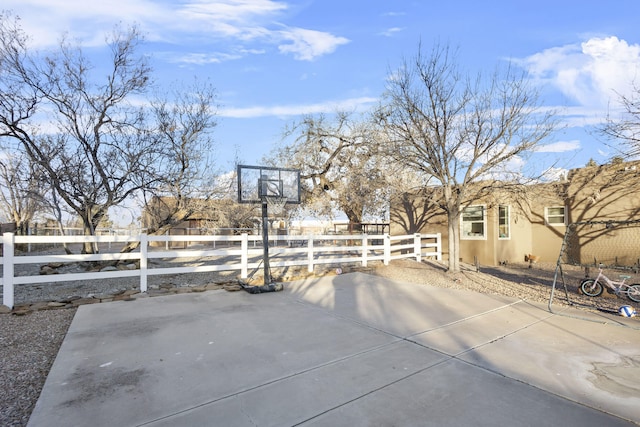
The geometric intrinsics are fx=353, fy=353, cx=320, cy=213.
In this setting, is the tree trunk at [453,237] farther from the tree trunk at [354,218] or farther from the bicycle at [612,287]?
the tree trunk at [354,218]

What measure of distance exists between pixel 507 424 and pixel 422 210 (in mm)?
14429

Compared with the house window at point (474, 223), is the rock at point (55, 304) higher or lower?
lower

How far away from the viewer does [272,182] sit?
8.83m

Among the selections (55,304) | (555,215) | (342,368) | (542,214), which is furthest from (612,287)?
(55,304)

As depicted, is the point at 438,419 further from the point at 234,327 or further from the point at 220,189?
the point at 220,189

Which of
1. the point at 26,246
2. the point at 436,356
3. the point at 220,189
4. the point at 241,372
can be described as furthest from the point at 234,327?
the point at 26,246

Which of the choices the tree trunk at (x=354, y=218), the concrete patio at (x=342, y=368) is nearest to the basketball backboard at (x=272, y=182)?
the concrete patio at (x=342, y=368)

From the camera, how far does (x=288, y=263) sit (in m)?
9.94

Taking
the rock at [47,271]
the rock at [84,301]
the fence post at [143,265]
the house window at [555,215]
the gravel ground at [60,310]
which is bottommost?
the gravel ground at [60,310]

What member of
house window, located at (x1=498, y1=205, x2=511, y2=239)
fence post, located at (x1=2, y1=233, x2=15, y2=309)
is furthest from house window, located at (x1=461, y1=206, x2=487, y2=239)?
fence post, located at (x1=2, y1=233, x2=15, y2=309)

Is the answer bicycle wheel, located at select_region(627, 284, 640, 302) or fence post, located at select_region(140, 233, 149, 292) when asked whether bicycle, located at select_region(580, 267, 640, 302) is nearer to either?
bicycle wheel, located at select_region(627, 284, 640, 302)

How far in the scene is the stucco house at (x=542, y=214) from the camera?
1255 centimetres

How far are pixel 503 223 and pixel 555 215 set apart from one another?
6.73ft

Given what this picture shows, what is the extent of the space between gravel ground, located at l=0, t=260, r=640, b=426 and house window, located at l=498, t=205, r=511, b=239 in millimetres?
1475
